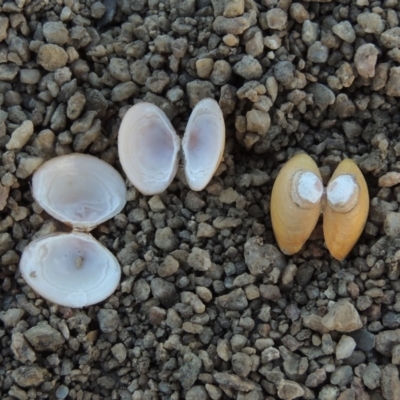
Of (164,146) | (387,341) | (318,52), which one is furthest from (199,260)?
(318,52)

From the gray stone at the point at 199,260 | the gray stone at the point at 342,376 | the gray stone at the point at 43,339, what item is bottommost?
the gray stone at the point at 43,339

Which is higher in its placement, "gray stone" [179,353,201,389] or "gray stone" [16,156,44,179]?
"gray stone" [16,156,44,179]

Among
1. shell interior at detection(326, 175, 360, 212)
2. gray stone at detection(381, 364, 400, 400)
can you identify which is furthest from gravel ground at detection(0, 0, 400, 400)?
shell interior at detection(326, 175, 360, 212)

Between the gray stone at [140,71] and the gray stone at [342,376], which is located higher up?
the gray stone at [140,71]

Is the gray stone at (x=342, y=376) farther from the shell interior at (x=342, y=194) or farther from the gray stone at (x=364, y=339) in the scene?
the shell interior at (x=342, y=194)

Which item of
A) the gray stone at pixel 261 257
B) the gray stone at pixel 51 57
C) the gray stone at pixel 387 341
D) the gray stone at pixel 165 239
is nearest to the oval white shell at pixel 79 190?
the gray stone at pixel 165 239

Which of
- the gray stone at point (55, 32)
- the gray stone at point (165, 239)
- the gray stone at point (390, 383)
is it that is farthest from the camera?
the gray stone at point (55, 32)

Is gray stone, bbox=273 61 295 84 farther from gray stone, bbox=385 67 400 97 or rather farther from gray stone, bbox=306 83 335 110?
gray stone, bbox=385 67 400 97

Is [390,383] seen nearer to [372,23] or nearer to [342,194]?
[342,194]
